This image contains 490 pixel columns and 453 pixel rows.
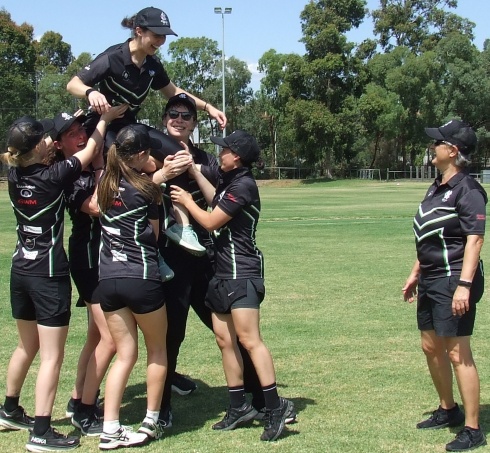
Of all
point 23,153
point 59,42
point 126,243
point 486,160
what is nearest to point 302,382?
point 126,243

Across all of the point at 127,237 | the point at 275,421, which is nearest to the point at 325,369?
the point at 275,421

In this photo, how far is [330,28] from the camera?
222ft

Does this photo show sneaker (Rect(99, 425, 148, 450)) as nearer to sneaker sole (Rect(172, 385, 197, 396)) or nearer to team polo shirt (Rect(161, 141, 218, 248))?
sneaker sole (Rect(172, 385, 197, 396))

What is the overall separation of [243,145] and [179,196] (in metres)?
0.63

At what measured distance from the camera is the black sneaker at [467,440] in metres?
4.90

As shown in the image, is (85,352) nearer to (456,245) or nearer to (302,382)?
(302,382)

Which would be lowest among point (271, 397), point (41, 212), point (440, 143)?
point (271, 397)

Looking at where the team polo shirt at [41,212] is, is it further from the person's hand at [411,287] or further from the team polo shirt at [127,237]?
the person's hand at [411,287]

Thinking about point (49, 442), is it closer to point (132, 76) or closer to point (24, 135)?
point (24, 135)

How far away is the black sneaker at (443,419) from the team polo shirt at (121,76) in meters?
3.24

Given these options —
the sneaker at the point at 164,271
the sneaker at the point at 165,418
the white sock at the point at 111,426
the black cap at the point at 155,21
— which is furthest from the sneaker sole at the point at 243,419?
the black cap at the point at 155,21

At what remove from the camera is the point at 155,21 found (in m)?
5.43

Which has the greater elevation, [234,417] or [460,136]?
[460,136]

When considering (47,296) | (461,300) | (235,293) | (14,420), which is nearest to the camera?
(461,300)
